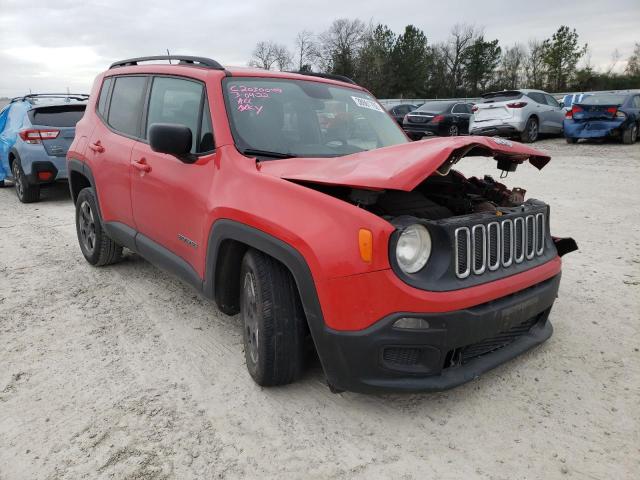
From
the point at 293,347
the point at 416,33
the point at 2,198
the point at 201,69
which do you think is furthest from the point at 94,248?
the point at 416,33

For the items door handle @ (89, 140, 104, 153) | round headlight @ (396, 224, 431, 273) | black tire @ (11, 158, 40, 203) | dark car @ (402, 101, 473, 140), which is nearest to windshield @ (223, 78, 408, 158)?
round headlight @ (396, 224, 431, 273)

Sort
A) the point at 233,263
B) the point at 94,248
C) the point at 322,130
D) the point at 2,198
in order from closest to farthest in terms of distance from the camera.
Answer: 1. the point at 233,263
2. the point at 322,130
3. the point at 94,248
4. the point at 2,198

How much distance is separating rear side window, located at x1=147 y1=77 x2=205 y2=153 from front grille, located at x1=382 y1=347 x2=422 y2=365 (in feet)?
5.94

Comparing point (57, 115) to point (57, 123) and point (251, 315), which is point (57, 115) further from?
point (251, 315)

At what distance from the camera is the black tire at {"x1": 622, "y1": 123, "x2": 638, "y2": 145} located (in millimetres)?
14156

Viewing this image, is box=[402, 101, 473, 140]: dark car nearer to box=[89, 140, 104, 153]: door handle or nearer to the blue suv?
the blue suv

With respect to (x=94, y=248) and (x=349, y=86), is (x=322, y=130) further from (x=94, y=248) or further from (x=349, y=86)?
(x=94, y=248)

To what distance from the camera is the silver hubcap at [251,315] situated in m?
2.89

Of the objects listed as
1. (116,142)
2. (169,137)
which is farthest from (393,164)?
(116,142)

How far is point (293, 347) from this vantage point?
9.04ft

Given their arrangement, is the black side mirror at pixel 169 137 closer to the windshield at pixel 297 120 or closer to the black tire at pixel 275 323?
the windshield at pixel 297 120

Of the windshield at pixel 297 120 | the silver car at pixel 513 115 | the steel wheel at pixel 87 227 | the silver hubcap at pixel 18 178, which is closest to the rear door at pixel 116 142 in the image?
the steel wheel at pixel 87 227

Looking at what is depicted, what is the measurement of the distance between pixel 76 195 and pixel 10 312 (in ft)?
5.51

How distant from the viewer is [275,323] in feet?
8.82
